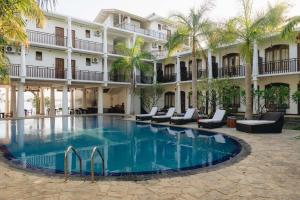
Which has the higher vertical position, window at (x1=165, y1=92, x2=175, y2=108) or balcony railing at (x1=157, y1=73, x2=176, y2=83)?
balcony railing at (x1=157, y1=73, x2=176, y2=83)

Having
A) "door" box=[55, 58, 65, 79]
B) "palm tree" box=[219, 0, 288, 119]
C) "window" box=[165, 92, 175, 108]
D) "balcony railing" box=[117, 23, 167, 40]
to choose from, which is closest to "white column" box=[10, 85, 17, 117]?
"door" box=[55, 58, 65, 79]

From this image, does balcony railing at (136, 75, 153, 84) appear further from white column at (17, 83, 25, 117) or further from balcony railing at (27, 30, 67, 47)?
white column at (17, 83, 25, 117)

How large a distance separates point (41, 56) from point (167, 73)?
14.0 m

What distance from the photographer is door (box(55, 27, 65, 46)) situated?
25.8 metres

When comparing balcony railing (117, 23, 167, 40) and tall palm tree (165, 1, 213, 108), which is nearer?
tall palm tree (165, 1, 213, 108)

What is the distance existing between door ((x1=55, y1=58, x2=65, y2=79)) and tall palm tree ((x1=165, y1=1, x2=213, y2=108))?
1243 cm

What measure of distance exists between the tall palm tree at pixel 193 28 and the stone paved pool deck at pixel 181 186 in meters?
13.4

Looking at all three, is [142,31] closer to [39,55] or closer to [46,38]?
[46,38]

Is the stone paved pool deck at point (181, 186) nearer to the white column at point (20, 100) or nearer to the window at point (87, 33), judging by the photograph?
the white column at point (20, 100)

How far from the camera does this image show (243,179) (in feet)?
16.8

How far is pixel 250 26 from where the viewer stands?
14.8 m

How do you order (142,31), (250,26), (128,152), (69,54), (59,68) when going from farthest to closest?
1. (142,31)
2. (59,68)
3. (69,54)
4. (250,26)
5. (128,152)

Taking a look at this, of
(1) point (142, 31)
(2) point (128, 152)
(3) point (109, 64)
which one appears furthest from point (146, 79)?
(2) point (128, 152)

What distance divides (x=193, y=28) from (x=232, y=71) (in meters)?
7.03
